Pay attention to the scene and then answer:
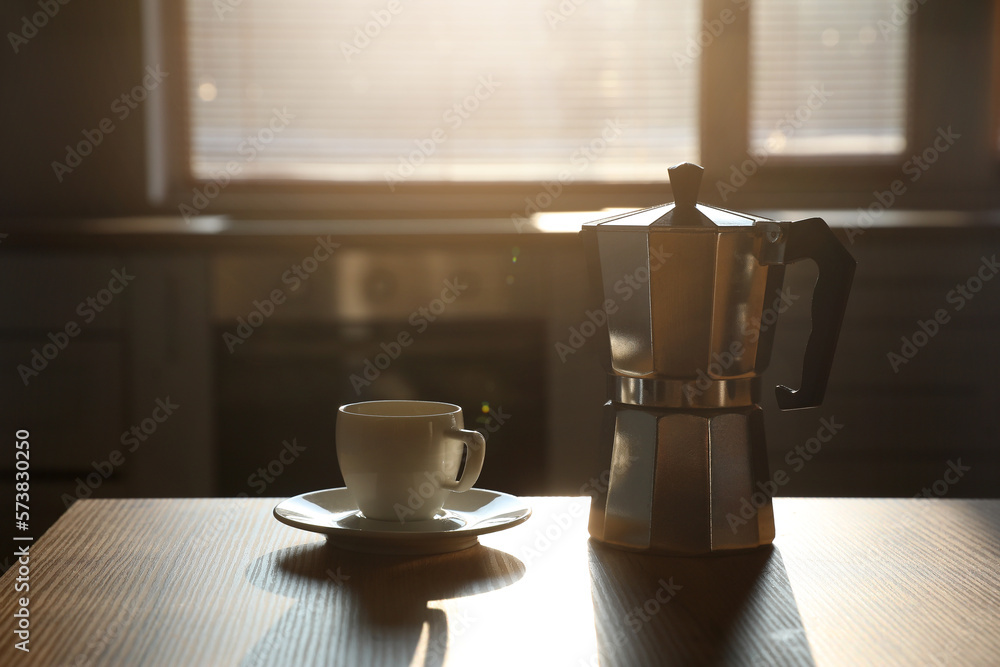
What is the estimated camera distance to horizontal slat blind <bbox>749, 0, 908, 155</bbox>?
7.47 ft

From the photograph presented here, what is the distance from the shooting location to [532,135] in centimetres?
228

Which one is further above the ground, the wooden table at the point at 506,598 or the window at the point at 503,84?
the window at the point at 503,84

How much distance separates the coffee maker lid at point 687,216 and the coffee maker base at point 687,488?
12 cm

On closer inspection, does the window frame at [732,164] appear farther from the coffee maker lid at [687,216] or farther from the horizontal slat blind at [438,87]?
the coffee maker lid at [687,216]

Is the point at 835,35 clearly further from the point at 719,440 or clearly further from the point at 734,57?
the point at 719,440

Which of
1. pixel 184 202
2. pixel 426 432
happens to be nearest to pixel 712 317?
pixel 426 432

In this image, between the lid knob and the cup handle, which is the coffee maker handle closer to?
the lid knob

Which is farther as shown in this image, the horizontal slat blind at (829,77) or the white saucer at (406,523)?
the horizontal slat blind at (829,77)

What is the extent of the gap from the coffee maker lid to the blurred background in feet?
3.50

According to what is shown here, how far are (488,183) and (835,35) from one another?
34.9 inches

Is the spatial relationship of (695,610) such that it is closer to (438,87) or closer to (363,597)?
(363,597)

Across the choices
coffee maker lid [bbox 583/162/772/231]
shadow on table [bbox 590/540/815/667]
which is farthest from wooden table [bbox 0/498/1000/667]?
coffee maker lid [bbox 583/162/772/231]

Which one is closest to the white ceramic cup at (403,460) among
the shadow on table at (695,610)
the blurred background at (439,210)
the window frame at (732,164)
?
the shadow on table at (695,610)

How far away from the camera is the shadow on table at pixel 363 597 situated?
0.44 meters
